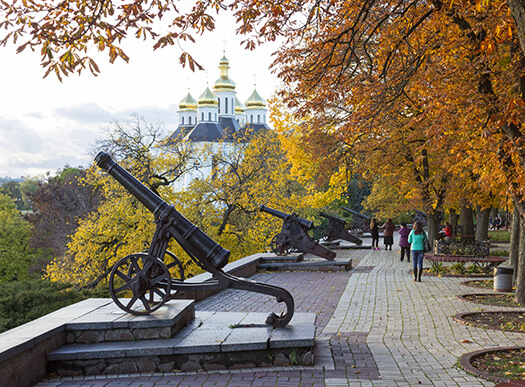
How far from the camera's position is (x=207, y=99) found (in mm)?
95125

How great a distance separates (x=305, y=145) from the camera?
23.2 m

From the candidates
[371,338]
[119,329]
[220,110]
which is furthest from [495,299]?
[220,110]

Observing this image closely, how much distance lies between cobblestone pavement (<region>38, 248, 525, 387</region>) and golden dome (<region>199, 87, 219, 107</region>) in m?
82.6

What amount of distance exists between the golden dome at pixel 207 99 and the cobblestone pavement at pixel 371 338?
82.6 metres

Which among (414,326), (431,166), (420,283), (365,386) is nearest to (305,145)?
(431,166)

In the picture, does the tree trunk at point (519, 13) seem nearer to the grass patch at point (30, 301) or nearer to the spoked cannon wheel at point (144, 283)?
the spoked cannon wheel at point (144, 283)

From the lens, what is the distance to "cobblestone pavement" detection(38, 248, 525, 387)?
19.5 feet

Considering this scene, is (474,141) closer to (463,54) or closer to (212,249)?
(463,54)

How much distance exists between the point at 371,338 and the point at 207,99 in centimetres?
8946

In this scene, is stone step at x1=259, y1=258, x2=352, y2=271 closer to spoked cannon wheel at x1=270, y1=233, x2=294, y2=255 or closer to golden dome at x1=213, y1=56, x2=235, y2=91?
spoked cannon wheel at x1=270, y1=233, x2=294, y2=255

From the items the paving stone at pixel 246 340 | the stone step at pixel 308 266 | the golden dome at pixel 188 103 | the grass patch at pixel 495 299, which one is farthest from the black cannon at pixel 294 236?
the golden dome at pixel 188 103

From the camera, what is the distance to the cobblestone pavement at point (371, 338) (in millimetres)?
5953

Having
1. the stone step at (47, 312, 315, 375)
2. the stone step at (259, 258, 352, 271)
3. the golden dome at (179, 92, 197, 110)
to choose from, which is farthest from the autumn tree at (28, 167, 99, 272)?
the golden dome at (179, 92, 197, 110)

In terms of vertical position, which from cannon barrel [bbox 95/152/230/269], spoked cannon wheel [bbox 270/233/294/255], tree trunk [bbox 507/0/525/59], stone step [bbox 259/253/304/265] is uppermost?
tree trunk [bbox 507/0/525/59]
